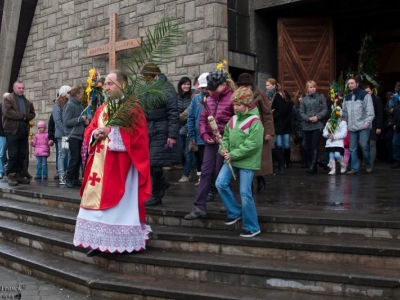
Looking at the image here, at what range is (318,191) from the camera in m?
7.96

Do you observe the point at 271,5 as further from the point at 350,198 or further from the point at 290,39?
the point at 350,198

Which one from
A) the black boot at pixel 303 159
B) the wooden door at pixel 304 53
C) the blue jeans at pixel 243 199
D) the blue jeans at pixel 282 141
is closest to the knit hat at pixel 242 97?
the blue jeans at pixel 243 199

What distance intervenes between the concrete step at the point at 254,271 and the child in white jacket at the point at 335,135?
17.8 ft

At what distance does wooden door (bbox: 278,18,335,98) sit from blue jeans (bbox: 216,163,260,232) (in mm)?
8227

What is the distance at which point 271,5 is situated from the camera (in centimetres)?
1323

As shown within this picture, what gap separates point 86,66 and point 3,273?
10521 mm

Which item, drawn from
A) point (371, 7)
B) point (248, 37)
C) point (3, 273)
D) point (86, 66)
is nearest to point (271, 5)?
point (248, 37)

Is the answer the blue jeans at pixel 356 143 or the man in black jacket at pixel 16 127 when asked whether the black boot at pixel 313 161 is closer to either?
the blue jeans at pixel 356 143

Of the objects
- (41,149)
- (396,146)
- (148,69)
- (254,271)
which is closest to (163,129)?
(148,69)

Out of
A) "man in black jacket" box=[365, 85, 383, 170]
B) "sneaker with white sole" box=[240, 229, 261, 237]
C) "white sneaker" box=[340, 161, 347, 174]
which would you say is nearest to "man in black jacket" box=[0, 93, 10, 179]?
"white sneaker" box=[340, 161, 347, 174]

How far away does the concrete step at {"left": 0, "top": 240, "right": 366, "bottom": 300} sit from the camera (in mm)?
4809

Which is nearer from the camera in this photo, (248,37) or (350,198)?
(350,198)

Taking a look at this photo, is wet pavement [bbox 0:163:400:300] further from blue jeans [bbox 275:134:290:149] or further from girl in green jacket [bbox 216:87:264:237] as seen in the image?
blue jeans [bbox 275:134:290:149]

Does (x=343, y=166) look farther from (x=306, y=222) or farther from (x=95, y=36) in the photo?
(x=95, y=36)
